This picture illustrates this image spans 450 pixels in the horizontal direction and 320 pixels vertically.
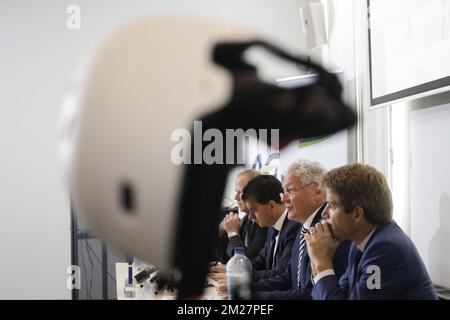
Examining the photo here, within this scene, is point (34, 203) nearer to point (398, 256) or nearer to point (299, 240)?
point (299, 240)

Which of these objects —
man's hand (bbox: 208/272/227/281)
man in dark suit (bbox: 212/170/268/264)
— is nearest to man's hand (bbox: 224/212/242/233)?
man in dark suit (bbox: 212/170/268/264)

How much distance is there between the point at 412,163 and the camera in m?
1.12

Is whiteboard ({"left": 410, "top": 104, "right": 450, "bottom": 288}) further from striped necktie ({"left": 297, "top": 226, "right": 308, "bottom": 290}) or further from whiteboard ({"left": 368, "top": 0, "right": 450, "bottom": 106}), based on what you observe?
striped necktie ({"left": 297, "top": 226, "right": 308, "bottom": 290})

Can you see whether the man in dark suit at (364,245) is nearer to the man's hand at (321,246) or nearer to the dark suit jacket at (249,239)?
the man's hand at (321,246)

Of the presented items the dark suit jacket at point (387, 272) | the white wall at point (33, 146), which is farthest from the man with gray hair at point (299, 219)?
the white wall at point (33, 146)

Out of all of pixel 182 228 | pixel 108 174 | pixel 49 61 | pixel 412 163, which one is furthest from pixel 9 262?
pixel 412 163

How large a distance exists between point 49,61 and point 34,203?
491 millimetres

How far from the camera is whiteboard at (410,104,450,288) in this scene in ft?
3.37

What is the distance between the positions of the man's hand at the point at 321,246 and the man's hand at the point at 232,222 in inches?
6.7

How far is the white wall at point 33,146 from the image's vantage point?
4.32 feet

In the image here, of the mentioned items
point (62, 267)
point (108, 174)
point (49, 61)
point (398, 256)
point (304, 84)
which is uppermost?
point (49, 61)

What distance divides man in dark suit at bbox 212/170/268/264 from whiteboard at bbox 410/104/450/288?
0.38 meters

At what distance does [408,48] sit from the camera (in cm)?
101

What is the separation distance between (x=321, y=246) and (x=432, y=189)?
0.95 ft
